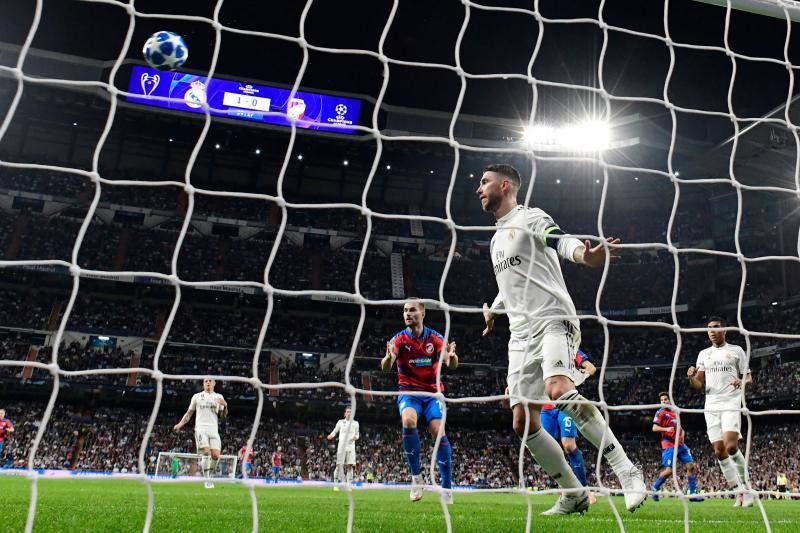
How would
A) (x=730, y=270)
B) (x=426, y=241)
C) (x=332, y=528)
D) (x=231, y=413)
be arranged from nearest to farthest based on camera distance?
(x=332, y=528) < (x=231, y=413) < (x=730, y=270) < (x=426, y=241)

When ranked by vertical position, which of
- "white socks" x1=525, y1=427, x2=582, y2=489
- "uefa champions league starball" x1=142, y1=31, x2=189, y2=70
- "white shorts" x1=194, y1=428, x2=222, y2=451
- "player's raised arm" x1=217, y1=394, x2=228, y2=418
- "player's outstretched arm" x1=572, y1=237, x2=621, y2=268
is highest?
"uefa champions league starball" x1=142, y1=31, x2=189, y2=70

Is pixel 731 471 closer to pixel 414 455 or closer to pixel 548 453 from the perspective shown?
pixel 414 455

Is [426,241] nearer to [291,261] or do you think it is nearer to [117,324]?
[291,261]

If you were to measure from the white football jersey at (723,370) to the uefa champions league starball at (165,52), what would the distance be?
7.08m

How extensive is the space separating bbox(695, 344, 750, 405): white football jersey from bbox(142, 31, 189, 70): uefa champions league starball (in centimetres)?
708

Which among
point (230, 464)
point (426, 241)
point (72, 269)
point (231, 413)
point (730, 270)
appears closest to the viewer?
point (72, 269)

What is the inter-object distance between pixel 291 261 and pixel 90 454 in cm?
1330

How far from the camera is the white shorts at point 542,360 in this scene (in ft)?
14.8

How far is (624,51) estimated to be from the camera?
24.7 m

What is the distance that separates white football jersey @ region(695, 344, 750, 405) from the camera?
832 cm

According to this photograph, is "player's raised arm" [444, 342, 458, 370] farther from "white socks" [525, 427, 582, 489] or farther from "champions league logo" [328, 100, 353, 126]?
"champions league logo" [328, 100, 353, 126]

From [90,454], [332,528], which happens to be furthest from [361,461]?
[332,528]

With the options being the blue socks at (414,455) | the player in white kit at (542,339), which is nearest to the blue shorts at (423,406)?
the blue socks at (414,455)

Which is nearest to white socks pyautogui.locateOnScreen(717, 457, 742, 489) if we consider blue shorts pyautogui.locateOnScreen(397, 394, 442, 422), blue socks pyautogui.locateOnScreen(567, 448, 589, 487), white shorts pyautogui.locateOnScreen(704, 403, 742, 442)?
white shorts pyautogui.locateOnScreen(704, 403, 742, 442)
